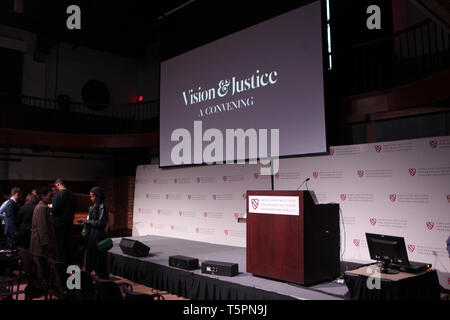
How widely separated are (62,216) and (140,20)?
6980 mm

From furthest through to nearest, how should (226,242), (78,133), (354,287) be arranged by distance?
(78,133) → (226,242) → (354,287)

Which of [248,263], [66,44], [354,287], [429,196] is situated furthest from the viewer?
[66,44]

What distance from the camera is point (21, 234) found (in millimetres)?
5672

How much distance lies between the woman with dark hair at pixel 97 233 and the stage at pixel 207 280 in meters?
0.61

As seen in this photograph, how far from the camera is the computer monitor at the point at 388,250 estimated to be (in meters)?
3.10

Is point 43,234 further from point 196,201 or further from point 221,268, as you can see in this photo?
point 196,201

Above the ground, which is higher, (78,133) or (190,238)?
(78,133)

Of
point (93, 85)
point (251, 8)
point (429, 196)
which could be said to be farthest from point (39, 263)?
point (93, 85)

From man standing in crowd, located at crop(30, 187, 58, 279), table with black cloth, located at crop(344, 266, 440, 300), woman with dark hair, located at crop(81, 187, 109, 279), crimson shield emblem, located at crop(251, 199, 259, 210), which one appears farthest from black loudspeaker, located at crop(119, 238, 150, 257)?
table with black cloth, located at crop(344, 266, 440, 300)

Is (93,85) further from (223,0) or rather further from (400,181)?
(400,181)

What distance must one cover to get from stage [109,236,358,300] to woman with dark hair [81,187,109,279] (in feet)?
2.01

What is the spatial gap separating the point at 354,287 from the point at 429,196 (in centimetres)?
220

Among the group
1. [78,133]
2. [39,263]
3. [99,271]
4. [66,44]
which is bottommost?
[99,271]

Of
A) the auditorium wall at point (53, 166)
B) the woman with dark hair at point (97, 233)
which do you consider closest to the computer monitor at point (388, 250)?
the woman with dark hair at point (97, 233)
